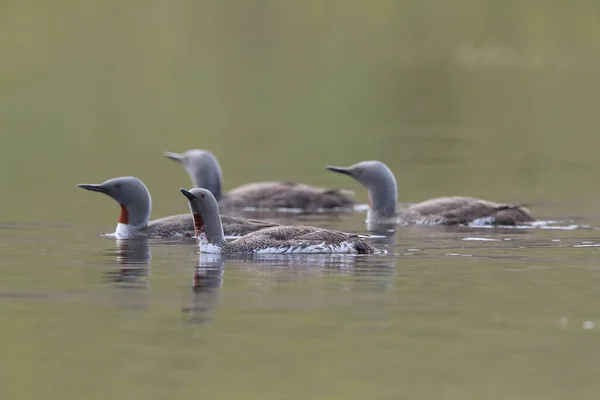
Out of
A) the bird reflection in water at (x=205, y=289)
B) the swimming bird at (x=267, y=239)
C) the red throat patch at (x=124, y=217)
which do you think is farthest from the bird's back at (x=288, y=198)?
the bird reflection in water at (x=205, y=289)

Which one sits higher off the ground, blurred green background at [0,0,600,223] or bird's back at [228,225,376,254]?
blurred green background at [0,0,600,223]

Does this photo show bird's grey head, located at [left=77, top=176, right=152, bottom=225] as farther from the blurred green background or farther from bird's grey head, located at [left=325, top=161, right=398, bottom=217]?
bird's grey head, located at [left=325, top=161, right=398, bottom=217]

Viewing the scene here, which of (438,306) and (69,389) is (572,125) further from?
(69,389)

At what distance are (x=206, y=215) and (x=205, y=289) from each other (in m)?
1.92

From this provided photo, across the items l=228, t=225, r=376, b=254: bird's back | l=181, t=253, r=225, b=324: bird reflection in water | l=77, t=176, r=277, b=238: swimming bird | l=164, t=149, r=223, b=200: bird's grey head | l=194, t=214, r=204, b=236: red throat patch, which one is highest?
l=164, t=149, r=223, b=200: bird's grey head

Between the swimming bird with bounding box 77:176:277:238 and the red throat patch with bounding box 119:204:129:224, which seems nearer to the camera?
the swimming bird with bounding box 77:176:277:238

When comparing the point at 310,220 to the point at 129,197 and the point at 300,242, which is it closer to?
the point at 129,197

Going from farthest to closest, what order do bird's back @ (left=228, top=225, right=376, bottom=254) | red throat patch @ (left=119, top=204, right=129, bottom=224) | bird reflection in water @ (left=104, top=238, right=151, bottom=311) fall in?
red throat patch @ (left=119, top=204, right=129, bottom=224)
bird's back @ (left=228, top=225, right=376, bottom=254)
bird reflection in water @ (left=104, top=238, right=151, bottom=311)

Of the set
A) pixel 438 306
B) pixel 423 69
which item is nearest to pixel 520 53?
pixel 423 69

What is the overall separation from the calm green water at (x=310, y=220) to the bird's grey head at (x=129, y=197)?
39 centimetres

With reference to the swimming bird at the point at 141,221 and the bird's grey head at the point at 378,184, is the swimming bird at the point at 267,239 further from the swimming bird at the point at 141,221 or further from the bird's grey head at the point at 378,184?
the bird's grey head at the point at 378,184

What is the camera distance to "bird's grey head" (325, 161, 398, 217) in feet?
60.0

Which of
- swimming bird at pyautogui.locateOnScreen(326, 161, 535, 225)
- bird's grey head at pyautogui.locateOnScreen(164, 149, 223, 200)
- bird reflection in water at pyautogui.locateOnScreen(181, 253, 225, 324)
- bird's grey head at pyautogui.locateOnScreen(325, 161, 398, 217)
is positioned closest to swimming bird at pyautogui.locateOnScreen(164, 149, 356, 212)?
bird's grey head at pyautogui.locateOnScreen(164, 149, 223, 200)

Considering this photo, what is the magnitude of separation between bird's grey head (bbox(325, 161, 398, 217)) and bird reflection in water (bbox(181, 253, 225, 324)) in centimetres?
460
